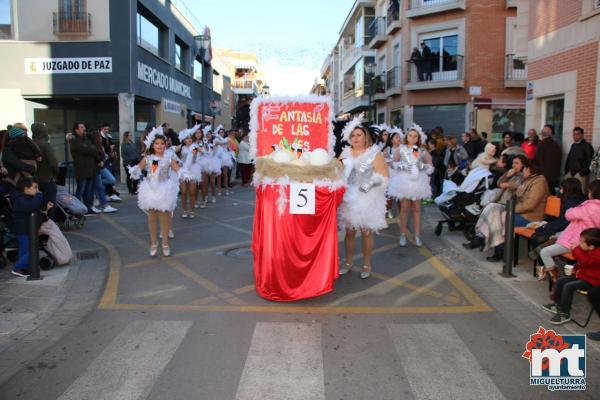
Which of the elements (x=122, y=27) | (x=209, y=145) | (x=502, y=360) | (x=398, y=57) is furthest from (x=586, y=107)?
(x=398, y=57)

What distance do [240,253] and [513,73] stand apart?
20673 mm

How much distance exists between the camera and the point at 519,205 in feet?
24.8

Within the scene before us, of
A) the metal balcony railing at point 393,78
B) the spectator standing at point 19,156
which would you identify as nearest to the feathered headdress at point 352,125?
the spectator standing at point 19,156

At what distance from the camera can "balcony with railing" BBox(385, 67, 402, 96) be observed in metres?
28.2

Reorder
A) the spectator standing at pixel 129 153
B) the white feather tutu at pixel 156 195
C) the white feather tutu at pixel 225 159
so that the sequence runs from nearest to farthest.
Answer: the white feather tutu at pixel 156 195 < the spectator standing at pixel 129 153 < the white feather tutu at pixel 225 159

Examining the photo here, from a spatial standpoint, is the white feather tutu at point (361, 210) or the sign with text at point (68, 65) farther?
the sign with text at point (68, 65)

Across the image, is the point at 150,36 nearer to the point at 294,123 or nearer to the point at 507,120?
the point at 507,120

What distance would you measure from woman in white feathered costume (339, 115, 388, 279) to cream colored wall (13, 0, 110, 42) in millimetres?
15917

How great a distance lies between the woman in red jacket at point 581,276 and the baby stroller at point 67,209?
326 inches

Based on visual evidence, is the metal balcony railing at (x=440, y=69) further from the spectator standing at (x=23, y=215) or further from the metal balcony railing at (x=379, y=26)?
the spectator standing at (x=23, y=215)

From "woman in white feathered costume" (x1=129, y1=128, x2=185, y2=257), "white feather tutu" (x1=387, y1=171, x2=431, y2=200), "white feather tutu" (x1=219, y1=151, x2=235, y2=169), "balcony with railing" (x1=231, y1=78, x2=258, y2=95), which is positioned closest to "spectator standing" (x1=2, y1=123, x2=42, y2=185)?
"woman in white feathered costume" (x1=129, y1=128, x2=185, y2=257)

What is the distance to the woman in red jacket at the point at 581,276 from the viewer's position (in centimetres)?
489

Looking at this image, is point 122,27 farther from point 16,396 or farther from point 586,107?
point 16,396

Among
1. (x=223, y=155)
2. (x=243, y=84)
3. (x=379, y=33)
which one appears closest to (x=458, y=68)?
(x=379, y=33)
